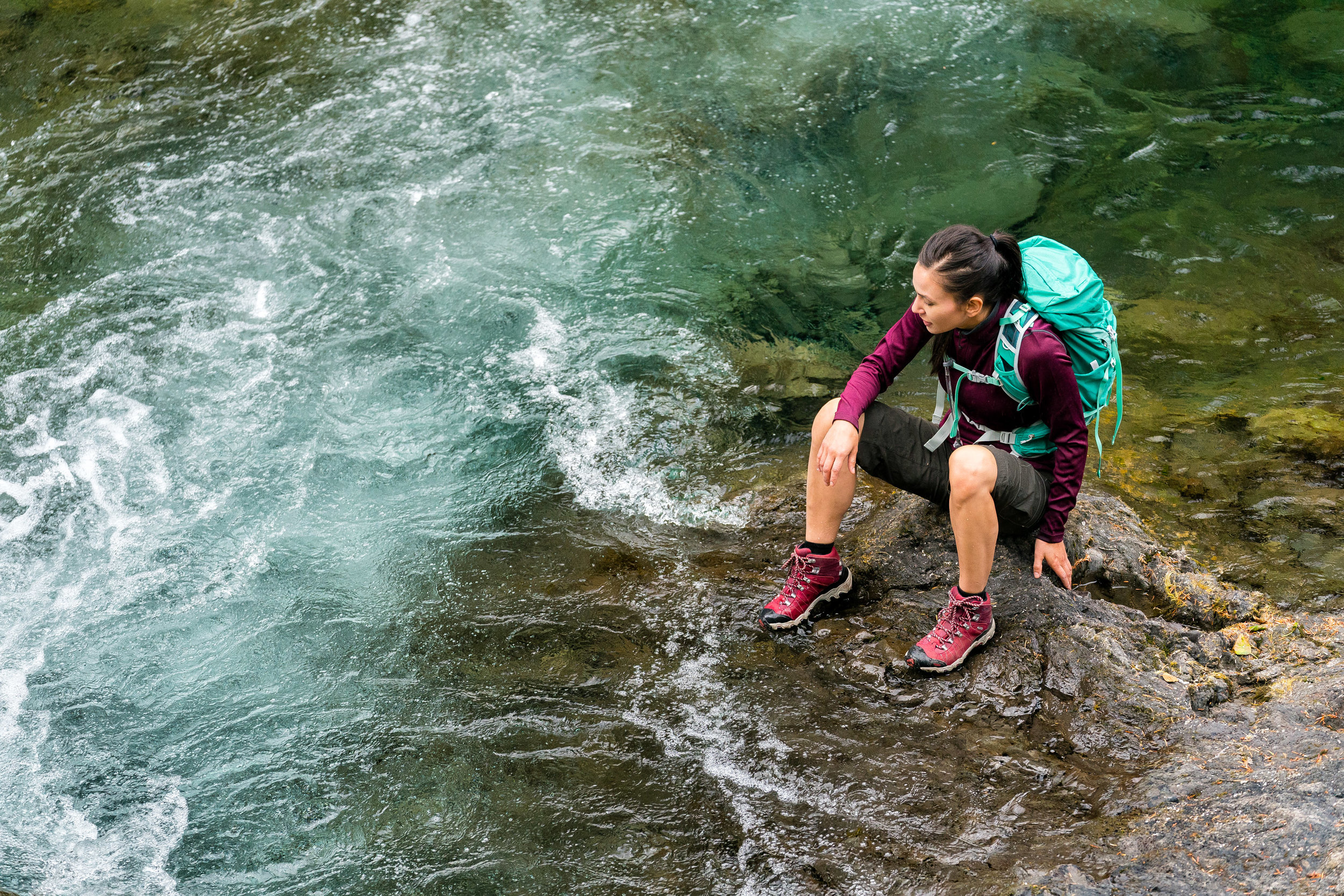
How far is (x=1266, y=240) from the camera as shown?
6188 mm

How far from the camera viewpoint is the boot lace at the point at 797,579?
368 centimetres

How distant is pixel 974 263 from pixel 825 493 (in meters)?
1.00

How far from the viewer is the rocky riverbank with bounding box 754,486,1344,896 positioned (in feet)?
8.54

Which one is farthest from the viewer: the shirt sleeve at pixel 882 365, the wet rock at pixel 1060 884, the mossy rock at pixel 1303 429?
the mossy rock at pixel 1303 429

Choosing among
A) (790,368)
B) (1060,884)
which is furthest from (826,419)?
(790,368)

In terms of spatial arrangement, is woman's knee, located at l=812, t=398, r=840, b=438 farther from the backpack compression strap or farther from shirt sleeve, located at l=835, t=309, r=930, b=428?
the backpack compression strap

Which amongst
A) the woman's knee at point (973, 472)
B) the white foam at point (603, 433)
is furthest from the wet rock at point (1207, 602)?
the white foam at point (603, 433)

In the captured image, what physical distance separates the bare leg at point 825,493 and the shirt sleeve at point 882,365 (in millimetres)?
44

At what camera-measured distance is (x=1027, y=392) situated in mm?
3279

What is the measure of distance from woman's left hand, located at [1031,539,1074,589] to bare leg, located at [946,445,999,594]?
249 millimetres

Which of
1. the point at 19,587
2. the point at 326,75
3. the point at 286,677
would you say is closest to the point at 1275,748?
the point at 286,677

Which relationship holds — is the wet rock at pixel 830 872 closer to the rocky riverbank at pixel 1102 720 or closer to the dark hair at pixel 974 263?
the rocky riverbank at pixel 1102 720

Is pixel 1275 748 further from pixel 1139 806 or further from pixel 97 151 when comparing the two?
pixel 97 151

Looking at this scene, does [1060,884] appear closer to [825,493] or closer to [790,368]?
[825,493]
